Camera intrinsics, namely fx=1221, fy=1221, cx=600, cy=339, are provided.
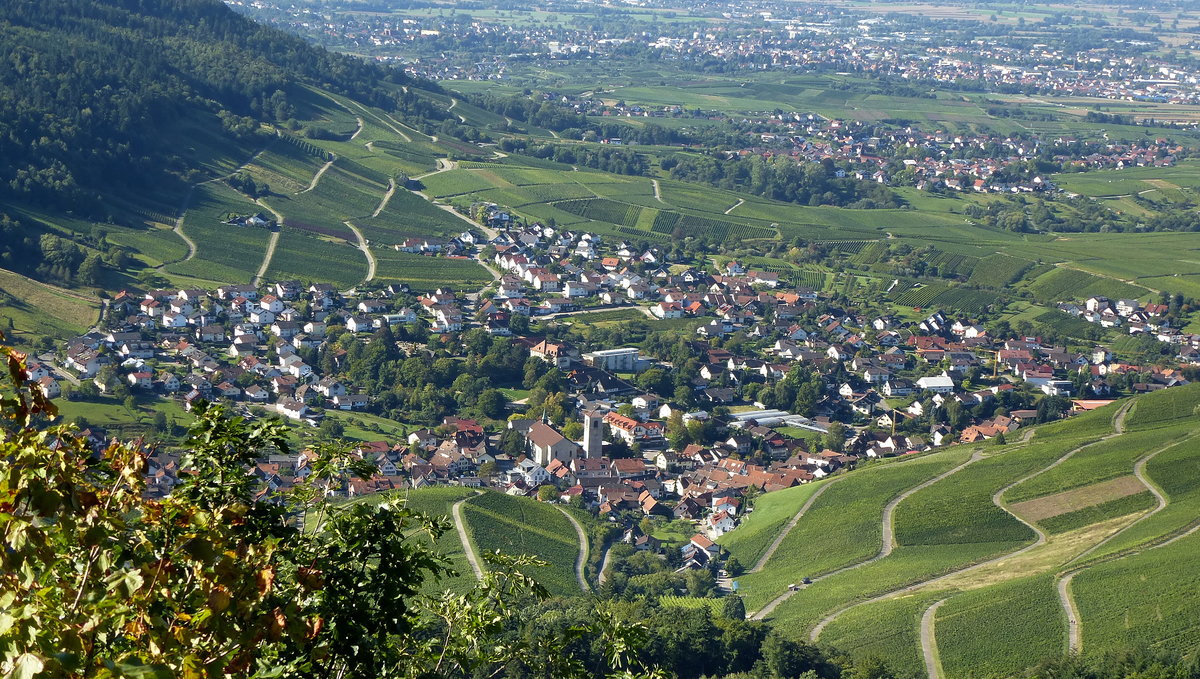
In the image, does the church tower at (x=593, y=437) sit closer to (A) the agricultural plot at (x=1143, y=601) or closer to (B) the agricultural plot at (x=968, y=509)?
(B) the agricultural plot at (x=968, y=509)

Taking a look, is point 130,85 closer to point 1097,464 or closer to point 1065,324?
point 1065,324

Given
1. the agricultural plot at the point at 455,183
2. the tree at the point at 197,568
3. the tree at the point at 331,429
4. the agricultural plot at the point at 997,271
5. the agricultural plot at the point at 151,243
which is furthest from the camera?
the agricultural plot at the point at 455,183

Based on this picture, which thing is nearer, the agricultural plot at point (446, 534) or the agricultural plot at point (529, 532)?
the agricultural plot at point (446, 534)

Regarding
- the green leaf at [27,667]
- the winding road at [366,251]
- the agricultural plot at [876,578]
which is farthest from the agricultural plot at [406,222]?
the green leaf at [27,667]

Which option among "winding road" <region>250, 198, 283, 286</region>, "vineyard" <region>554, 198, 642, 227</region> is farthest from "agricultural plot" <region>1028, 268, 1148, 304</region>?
"winding road" <region>250, 198, 283, 286</region>

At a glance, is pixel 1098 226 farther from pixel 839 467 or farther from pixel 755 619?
pixel 755 619

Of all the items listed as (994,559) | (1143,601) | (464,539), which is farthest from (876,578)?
(464,539)

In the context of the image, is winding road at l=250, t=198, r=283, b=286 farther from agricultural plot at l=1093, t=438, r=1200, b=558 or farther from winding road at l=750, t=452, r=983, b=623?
agricultural plot at l=1093, t=438, r=1200, b=558
